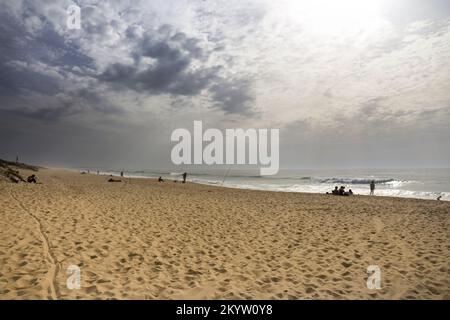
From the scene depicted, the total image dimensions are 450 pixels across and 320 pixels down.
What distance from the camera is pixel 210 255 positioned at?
8352 mm

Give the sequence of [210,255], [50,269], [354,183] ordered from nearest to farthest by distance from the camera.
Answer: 1. [50,269]
2. [210,255]
3. [354,183]

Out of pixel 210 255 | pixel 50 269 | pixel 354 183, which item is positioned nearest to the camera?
pixel 50 269

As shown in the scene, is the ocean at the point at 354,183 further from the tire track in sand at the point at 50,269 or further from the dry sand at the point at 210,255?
the tire track in sand at the point at 50,269

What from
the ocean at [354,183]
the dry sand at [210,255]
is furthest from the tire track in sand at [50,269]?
the ocean at [354,183]

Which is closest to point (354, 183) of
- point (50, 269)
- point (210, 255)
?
point (210, 255)

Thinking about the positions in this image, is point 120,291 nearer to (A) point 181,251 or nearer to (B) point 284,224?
(A) point 181,251

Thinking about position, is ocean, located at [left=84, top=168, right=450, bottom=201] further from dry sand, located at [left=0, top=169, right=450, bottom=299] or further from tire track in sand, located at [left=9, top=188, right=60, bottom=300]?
tire track in sand, located at [left=9, top=188, right=60, bottom=300]

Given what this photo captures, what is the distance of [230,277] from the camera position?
6.73 m

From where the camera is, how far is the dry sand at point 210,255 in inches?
233

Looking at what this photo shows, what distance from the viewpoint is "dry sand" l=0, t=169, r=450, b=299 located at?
5.93 meters

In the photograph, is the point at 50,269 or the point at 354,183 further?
the point at 354,183

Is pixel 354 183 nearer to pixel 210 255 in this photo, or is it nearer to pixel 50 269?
pixel 210 255

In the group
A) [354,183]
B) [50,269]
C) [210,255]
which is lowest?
[210,255]
